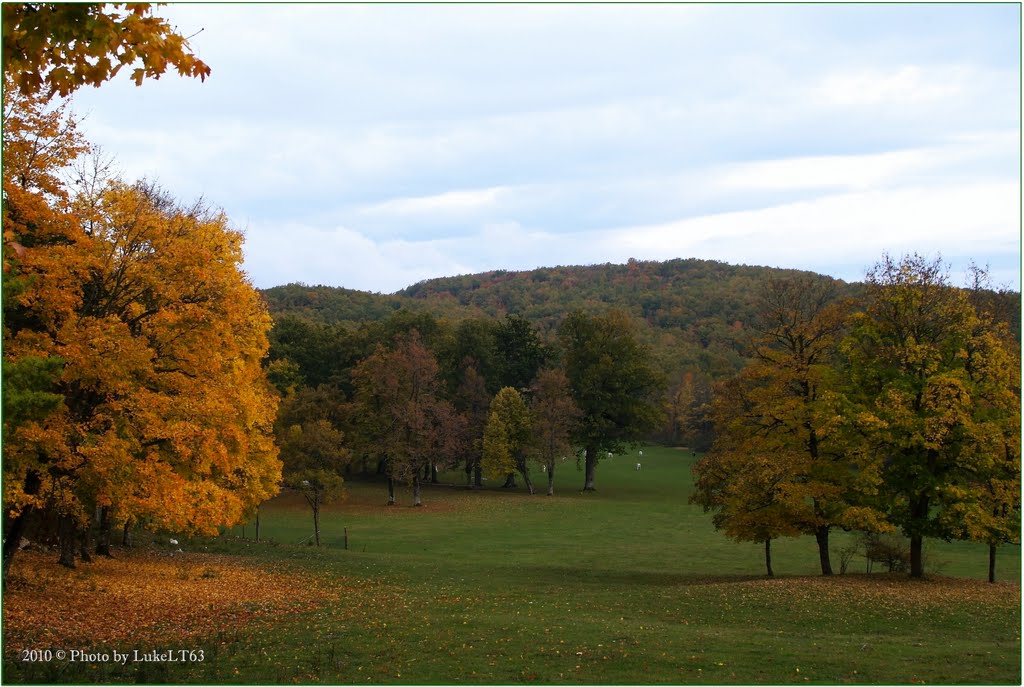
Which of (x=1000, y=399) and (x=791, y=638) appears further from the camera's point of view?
(x=1000, y=399)

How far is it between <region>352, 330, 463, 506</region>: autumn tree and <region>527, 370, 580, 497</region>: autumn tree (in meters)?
6.08

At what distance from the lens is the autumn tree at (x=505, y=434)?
200 feet

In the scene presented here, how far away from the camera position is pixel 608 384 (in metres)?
67.6

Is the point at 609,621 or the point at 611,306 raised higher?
the point at 611,306

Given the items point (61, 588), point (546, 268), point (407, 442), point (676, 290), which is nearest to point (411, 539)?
point (407, 442)

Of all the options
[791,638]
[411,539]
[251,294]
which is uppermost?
[251,294]

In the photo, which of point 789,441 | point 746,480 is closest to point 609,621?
point 746,480

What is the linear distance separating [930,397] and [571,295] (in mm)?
136683

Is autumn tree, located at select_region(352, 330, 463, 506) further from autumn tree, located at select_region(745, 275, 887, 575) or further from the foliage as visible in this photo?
autumn tree, located at select_region(745, 275, 887, 575)

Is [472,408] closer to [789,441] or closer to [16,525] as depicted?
[789,441]

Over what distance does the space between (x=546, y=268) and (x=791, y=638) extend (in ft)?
549

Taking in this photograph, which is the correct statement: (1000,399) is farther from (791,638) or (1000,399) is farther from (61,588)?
(61,588)

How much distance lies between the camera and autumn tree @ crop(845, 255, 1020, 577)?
2319cm

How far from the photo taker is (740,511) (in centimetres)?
2669
